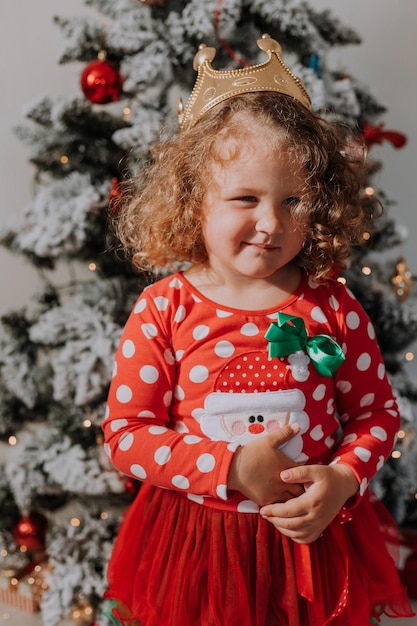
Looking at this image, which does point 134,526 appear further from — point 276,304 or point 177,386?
point 276,304

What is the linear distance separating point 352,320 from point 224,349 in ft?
0.70

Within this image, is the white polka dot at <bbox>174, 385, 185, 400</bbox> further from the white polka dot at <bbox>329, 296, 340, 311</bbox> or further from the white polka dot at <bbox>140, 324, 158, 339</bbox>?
the white polka dot at <bbox>329, 296, 340, 311</bbox>

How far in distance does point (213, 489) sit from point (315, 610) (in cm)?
24

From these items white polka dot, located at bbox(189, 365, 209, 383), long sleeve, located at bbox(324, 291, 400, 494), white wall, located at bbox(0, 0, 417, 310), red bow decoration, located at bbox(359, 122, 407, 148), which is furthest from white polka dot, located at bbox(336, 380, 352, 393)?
white wall, located at bbox(0, 0, 417, 310)

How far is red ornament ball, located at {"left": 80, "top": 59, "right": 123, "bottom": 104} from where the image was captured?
1.32 metres

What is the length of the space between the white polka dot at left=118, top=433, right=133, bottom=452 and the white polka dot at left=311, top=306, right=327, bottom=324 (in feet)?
1.08

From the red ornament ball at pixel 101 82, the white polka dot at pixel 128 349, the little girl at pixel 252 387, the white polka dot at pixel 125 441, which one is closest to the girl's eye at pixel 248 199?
the little girl at pixel 252 387

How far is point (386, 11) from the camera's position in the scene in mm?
1691

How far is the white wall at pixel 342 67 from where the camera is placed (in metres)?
1.70

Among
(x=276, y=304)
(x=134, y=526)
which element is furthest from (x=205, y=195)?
(x=134, y=526)

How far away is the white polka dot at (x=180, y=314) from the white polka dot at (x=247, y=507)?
284 mm

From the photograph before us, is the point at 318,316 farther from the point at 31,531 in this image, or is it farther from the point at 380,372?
the point at 31,531

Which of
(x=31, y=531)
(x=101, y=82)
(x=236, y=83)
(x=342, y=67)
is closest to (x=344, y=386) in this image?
(x=236, y=83)

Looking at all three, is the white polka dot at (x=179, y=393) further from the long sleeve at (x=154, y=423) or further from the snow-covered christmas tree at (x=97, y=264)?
the snow-covered christmas tree at (x=97, y=264)
